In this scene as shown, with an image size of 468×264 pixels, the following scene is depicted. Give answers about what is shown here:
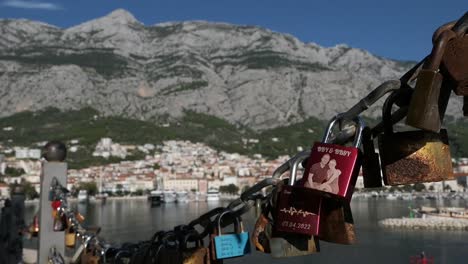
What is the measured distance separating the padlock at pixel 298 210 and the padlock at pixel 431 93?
0.88 ft

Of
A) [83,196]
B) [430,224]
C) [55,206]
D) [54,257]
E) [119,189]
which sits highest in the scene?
[55,206]

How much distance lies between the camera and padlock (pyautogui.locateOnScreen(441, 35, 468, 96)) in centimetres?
87

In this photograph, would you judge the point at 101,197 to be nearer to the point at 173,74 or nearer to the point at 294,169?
the point at 173,74

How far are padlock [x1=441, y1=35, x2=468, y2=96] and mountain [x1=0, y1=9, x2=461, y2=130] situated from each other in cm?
11186

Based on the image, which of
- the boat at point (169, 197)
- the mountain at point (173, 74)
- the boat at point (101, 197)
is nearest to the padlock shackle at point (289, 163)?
the boat at point (169, 197)

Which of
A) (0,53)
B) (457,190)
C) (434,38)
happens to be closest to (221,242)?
(434,38)

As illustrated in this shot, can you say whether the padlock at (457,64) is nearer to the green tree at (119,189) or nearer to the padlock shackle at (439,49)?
the padlock shackle at (439,49)

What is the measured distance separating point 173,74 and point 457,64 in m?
128

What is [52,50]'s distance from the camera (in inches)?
5295

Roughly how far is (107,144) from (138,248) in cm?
12076

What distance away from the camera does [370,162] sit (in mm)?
1120

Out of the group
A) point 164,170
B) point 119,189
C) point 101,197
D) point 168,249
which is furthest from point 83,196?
point 168,249

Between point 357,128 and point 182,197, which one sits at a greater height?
point 357,128

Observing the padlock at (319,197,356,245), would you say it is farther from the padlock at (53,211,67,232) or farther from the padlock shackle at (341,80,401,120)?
the padlock at (53,211,67,232)
